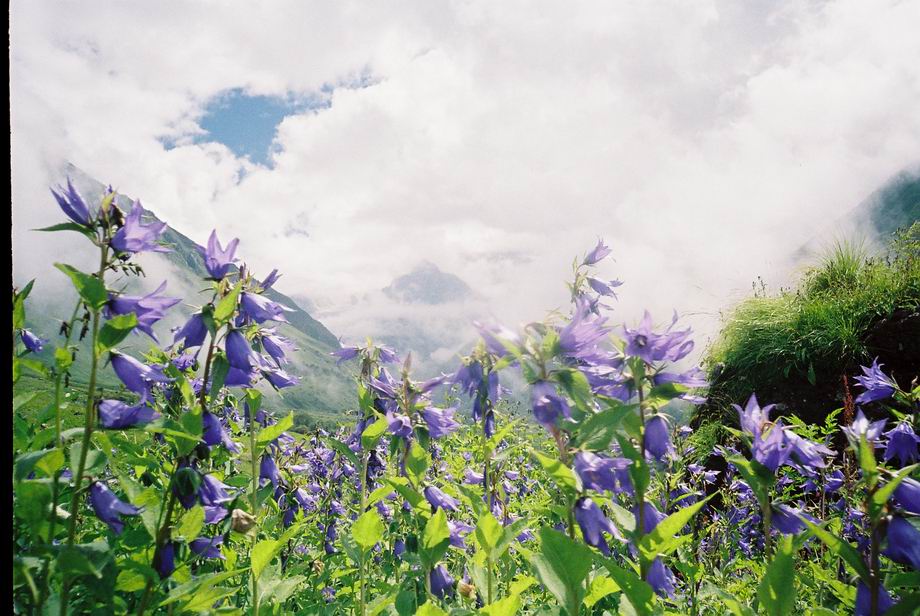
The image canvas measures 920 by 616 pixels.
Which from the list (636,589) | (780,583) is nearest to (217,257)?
(636,589)

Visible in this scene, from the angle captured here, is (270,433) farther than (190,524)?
Yes

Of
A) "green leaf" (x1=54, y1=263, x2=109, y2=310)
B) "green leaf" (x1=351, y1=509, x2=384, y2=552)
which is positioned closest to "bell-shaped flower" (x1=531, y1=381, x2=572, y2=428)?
"green leaf" (x1=351, y1=509, x2=384, y2=552)

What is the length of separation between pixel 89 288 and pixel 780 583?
182cm

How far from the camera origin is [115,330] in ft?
4.24

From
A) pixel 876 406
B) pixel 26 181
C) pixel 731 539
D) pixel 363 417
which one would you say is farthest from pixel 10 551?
pixel 876 406

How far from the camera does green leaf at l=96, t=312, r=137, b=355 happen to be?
1272 millimetres

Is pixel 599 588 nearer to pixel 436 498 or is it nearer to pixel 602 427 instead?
pixel 602 427

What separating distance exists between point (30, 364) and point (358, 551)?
1.57 meters

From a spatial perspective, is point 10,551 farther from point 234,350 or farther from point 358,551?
point 358,551

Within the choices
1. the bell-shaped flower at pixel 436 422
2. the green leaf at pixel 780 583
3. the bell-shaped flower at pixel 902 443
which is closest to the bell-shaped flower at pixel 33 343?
the bell-shaped flower at pixel 436 422

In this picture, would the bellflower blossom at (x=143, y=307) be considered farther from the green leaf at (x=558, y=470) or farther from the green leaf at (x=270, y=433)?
the green leaf at (x=558, y=470)

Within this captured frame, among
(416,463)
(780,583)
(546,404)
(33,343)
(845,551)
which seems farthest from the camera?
(33,343)

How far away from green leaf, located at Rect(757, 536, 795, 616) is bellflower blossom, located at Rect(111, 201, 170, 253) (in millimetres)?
1743

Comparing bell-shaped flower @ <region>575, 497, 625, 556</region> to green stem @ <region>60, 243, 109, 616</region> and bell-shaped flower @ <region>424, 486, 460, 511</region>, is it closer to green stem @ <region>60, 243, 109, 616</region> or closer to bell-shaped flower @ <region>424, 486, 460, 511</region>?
bell-shaped flower @ <region>424, 486, 460, 511</region>
